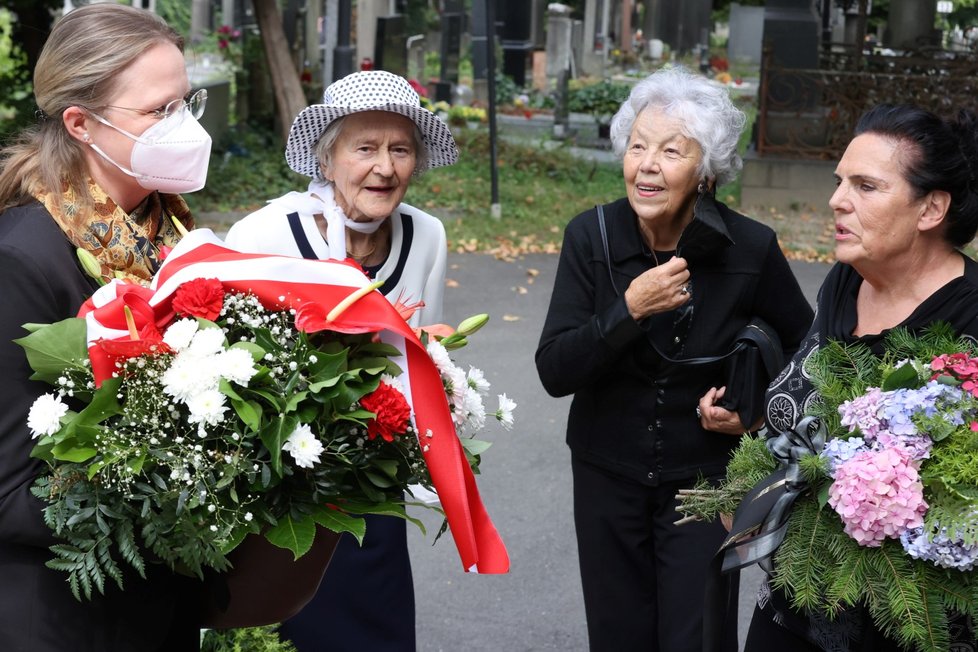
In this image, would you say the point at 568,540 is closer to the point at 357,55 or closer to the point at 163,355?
the point at 163,355

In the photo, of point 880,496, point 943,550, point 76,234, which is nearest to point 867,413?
point 880,496

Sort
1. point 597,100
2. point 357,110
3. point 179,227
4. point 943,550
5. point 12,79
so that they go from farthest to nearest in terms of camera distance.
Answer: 1. point 597,100
2. point 12,79
3. point 357,110
4. point 179,227
5. point 943,550

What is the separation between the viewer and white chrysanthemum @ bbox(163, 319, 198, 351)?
2.09 metres

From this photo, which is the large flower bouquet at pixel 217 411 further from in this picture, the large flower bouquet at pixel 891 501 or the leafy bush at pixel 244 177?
the leafy bush at pixel 244 177

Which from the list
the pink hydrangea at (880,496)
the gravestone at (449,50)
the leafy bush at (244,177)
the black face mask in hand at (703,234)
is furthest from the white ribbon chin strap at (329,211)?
the gravestone at (449,50)

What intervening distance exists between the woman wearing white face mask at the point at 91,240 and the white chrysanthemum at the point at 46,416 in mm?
126

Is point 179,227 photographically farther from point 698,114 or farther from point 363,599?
point 698,114

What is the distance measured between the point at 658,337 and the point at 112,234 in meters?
1.62

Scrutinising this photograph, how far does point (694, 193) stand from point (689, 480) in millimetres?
853

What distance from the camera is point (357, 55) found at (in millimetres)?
16891

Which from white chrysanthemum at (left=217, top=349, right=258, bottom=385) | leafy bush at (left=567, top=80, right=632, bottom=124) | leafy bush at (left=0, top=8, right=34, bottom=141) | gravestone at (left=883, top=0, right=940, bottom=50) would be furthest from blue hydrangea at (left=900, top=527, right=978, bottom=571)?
gravestone at (left=883, top=0, right=940, bottom=50)

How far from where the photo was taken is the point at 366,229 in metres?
3.33

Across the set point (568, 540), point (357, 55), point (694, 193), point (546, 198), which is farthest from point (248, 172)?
point (694, 193)

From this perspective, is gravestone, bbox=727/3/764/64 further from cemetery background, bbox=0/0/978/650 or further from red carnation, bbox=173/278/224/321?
red carnation, bbox=173/278/224/321
